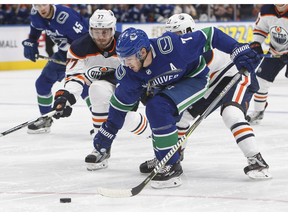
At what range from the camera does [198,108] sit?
4.09 metres

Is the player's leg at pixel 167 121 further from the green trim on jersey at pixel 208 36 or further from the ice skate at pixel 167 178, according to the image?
the green trim on jersey at pixel 208 36

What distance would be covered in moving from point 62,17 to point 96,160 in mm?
1685

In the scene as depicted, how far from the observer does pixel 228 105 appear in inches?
151

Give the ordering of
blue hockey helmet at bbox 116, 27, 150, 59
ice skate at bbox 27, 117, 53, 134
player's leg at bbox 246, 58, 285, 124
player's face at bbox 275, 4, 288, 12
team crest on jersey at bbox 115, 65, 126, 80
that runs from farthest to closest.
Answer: player's leg at bbox 246, 58, 285, 124, player's face at bbox 275, 4, 288, 12, ice skate at bbox 27, 117, 53, 134, team crest on jersey at bbox 115, 65, 126, 80, blue hockey helmet at bbox 116, 27, 150, 59

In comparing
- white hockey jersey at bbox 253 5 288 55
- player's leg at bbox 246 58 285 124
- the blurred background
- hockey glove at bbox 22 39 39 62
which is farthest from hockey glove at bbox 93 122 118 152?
the blurred background

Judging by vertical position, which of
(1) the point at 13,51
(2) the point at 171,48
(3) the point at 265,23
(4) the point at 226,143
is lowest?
(1) the point at 13,51

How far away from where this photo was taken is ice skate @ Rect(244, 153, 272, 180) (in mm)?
3758

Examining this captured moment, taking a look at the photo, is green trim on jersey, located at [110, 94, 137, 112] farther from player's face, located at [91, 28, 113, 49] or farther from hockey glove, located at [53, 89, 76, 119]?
player's face, located at [91, 28, 113, 49]

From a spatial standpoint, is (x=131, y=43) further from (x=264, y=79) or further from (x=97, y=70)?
(x=264, y=79)

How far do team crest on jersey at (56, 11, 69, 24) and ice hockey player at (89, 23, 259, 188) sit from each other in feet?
5.84

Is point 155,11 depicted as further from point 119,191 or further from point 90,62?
point 119,191

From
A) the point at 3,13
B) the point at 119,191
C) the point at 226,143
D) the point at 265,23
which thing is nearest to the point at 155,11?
the point at 3,13

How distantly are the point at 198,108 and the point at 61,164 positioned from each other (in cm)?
88

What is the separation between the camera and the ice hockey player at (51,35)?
5488 millimetres
